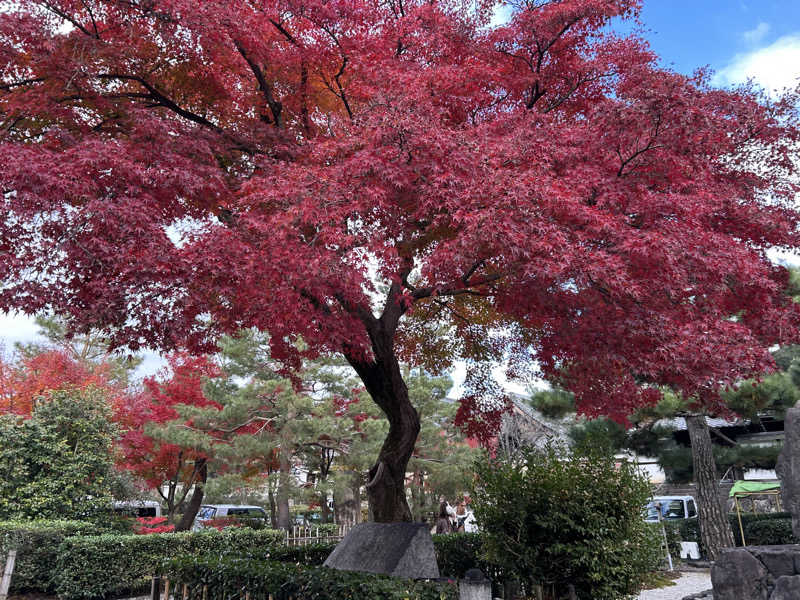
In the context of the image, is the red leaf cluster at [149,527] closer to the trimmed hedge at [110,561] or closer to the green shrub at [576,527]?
the trimmed hedge at [110,561]

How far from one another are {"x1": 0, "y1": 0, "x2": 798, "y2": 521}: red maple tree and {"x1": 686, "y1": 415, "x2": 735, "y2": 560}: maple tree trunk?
→ 5552 mm

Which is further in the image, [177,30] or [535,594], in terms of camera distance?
[177,30]

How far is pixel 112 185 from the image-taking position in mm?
5680

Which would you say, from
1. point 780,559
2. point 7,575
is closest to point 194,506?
point 7,575

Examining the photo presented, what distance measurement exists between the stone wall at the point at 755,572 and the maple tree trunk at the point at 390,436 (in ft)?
12.9

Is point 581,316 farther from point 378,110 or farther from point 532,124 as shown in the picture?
point 378,110

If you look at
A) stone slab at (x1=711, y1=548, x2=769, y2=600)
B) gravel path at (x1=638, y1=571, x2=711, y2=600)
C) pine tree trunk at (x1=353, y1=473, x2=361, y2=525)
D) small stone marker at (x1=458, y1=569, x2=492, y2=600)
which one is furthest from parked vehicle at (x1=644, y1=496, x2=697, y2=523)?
small stone marker at (x1=458, y1=569, x2=492, y2=600)

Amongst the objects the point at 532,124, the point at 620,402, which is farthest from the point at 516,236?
the point at 620,402

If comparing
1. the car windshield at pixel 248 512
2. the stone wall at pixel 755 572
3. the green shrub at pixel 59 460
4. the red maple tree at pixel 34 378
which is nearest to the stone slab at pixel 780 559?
the stone wall at pixel 755 572

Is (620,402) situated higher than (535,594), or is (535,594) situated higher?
(620,402)

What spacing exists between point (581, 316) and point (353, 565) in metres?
4.30

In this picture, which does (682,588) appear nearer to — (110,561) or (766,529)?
(766,529)

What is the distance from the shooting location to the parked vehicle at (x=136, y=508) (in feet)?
42.4

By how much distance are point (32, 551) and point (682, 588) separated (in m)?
12.1
